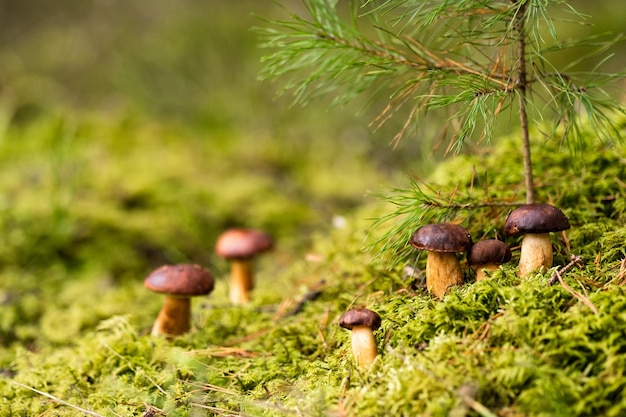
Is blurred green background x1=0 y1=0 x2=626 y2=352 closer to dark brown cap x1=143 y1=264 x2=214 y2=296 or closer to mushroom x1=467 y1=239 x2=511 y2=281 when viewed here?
mushroom x1=467 y1=239 x2=511 y2=281

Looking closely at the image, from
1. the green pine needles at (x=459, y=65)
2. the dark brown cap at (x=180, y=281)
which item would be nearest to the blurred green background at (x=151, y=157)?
the green pine needles at (x=459, y=65)

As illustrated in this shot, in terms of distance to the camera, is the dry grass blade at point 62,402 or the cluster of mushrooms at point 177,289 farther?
the cluster of mushrooms at point 177,289

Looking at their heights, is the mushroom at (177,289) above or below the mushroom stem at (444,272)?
below

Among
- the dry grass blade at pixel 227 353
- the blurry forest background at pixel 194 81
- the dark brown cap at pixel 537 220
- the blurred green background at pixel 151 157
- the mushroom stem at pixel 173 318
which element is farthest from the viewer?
the blurry forest background at pixel 194 81

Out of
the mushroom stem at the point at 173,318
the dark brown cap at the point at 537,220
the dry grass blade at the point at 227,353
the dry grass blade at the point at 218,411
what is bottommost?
the dry grass blade at the point at 218,411

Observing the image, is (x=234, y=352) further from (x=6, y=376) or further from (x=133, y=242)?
(x=133, y=242)

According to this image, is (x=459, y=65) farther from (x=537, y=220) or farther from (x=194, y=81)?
(x=194, y=81)

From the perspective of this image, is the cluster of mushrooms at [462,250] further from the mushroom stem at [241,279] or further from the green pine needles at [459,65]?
the mushroom stem at [241,279]
